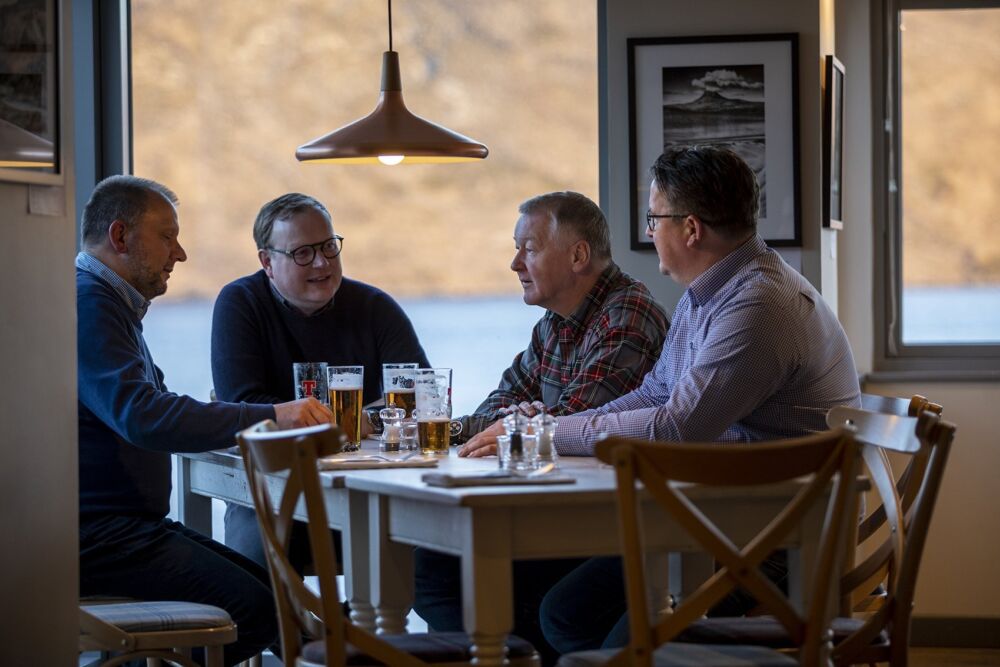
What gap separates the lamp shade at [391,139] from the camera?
3068 mm

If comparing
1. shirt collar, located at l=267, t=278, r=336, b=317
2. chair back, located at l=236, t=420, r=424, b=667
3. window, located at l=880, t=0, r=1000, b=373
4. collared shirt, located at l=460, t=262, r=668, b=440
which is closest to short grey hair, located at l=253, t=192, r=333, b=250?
shirt collar, located at l=267, t=278, r=336, b=317

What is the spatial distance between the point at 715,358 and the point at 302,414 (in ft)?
3.09

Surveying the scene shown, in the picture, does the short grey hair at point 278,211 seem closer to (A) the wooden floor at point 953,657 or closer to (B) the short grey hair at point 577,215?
(B) the short grey hair at point 577,215

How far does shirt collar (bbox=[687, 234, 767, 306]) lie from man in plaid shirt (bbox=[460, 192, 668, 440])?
1.26 feet

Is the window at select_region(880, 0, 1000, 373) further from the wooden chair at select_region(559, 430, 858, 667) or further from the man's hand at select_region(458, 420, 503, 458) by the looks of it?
the wooden chair at select_region(559, 430, 858, 667)

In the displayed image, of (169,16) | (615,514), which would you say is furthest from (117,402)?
(169,16)

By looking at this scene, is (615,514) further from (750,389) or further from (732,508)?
(750,389)

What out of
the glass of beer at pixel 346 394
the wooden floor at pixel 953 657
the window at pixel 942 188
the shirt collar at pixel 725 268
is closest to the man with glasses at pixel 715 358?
the shirt collar at pixel 725 268

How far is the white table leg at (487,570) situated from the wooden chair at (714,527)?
213 mm

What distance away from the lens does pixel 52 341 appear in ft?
8.40

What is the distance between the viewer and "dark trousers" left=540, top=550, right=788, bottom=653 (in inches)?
121

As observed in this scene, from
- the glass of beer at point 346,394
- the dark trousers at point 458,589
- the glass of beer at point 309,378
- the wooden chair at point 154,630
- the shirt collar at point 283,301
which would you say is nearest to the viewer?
the wooden chair at point 154,630

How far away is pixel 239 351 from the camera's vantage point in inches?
142

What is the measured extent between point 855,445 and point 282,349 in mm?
1953
